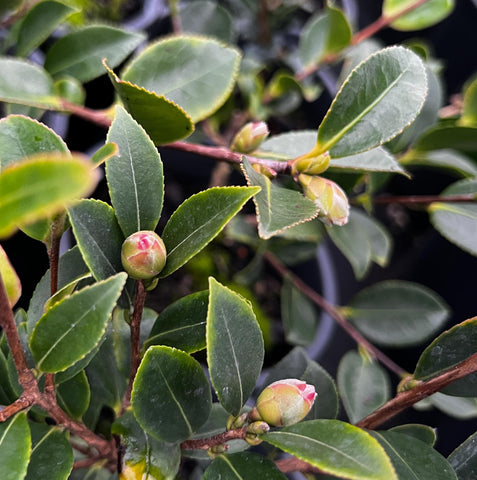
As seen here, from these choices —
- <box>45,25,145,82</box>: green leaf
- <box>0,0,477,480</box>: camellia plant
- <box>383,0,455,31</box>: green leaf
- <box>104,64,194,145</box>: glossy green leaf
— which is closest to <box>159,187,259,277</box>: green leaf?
<box>0,0,477,480</box>: camellia plant

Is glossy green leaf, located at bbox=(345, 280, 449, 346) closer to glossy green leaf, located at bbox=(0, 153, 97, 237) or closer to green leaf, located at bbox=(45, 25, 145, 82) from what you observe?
green leaf, located at bbox=(45, 25, 145, 82)

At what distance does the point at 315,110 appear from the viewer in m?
1.12

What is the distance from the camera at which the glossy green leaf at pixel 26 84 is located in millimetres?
553

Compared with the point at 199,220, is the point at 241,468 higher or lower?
lower

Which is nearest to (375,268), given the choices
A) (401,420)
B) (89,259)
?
(401,420)

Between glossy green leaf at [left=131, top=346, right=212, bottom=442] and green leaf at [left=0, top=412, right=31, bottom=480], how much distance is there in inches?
2.9

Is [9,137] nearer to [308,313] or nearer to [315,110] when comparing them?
[308,313]

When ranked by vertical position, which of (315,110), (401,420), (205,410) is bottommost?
(401,420)

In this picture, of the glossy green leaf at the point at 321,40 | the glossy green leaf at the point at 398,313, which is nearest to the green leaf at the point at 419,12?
the glossy green leaf at the point at 321,40

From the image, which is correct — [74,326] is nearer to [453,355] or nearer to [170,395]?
[170,395]

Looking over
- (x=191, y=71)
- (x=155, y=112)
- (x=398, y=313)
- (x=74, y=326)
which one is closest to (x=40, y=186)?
(x=74, y=326)

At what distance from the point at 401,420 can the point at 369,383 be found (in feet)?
1.78

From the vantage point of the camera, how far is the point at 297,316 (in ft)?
2.97

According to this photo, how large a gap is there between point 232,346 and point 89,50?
0.47 metres
